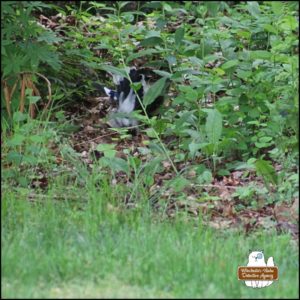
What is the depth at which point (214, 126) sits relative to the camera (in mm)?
7863

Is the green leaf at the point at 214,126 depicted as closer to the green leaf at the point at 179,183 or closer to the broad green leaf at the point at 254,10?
the green leaf at the point at 179,183

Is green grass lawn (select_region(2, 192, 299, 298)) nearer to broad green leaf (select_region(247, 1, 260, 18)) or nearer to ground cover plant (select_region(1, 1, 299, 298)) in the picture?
ground cover plant (select_region(1, 1, 299, 298))

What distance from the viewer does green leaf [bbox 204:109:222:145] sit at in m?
7.86

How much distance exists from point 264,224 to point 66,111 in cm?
362

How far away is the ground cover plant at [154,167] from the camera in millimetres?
5129

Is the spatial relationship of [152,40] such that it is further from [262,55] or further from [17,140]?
[17,140]

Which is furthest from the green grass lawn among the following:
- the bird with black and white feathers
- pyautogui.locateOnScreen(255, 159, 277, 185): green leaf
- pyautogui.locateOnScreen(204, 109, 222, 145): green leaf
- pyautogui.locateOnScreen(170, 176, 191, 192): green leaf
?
the bird with black and white feathers

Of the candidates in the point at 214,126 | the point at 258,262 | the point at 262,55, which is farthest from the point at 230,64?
the point at 258,262

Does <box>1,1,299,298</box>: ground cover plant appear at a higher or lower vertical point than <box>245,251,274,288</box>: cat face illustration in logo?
higher

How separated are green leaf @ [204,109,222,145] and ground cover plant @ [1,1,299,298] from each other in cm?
1

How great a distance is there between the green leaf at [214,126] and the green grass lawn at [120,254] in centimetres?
158

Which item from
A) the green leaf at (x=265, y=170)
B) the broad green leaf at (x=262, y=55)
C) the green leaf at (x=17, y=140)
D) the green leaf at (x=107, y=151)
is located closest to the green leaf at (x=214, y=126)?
the green leaf at (x=265, y=170)

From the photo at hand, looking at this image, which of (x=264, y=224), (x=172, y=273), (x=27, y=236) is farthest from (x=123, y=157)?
(x=172, y=273)

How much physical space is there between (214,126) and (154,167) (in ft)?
2.31
